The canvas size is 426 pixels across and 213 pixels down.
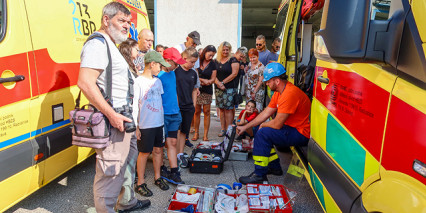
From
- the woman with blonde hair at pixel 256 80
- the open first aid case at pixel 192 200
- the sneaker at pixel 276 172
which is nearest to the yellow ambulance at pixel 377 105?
the open first aid case at pixel 192 200

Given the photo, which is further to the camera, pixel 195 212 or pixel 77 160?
pixel 77 160

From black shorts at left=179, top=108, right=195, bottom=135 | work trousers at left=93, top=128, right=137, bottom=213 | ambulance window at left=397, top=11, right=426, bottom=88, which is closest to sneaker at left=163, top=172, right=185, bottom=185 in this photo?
black shorts at left=179, top=108, right=195, bottom=135

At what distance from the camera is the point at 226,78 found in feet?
17.6

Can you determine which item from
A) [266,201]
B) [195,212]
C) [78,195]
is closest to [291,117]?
[266,201]

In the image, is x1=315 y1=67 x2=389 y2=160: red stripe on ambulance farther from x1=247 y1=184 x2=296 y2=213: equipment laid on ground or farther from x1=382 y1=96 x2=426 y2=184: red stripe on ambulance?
x1=247 y1=184 x2=296 y2=213: equipment laid on ground

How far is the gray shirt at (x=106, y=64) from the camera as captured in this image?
2049mm

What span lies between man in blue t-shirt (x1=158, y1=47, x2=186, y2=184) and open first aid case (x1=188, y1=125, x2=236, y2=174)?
372 mm

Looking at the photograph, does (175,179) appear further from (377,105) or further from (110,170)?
(377,105)

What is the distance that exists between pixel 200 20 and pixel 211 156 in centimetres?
564

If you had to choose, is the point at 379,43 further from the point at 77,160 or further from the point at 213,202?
the point at 77,160

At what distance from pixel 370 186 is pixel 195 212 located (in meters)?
1.58

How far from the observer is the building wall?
8.80 m

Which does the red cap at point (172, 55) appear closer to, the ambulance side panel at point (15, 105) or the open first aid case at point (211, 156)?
the open first aid case at point (211, 156)

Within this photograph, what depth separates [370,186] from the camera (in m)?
1.53
